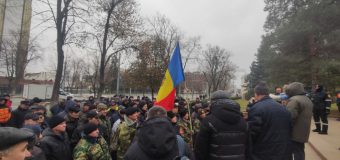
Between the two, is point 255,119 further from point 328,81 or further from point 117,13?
point 328,81

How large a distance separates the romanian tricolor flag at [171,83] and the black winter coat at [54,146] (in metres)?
1.85

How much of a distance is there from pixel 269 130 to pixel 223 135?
1.19 metres

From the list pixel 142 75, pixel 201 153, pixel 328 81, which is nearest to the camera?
pixel 201 153

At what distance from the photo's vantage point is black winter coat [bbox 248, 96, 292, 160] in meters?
4.77

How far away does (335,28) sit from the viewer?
21.4m

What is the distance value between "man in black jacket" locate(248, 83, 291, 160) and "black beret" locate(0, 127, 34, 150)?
348 cm

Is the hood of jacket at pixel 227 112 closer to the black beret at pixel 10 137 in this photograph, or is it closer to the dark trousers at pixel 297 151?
the dark trousers at pixel 297 151

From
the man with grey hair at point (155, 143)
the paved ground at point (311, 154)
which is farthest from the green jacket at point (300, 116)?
the paved ground at point (311, 154)

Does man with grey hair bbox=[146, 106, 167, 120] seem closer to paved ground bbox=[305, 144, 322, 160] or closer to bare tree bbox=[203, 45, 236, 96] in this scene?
paved ground bbox=[305, 144, 322, 160]

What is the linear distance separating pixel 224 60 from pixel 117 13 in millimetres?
51761

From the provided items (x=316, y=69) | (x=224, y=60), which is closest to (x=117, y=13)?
(x=316, y=69)

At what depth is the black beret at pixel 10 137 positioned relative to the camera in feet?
7.54

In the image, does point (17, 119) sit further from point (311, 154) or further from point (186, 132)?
point (311, 154)

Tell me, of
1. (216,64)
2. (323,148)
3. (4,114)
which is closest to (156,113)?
(4,114)
